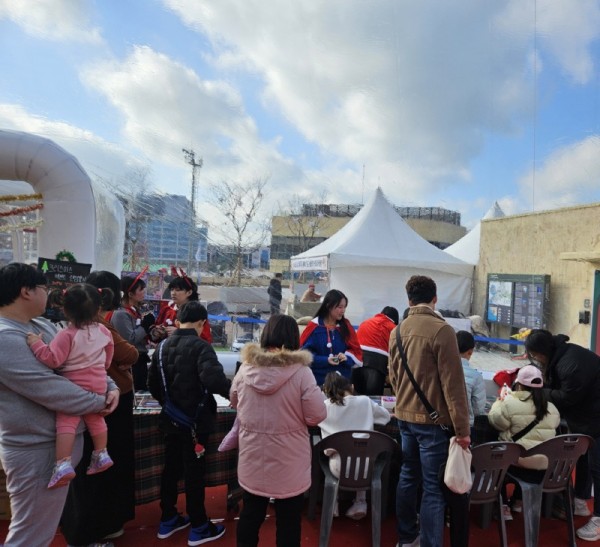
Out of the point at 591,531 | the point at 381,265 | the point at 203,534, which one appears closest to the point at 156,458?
the point at 203,534

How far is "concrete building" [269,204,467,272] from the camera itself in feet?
89.9

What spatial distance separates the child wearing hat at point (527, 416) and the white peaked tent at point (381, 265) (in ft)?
22.8

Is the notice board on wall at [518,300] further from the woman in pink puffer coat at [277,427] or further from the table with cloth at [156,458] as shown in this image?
the woman in pink puffer coat at [277,427]

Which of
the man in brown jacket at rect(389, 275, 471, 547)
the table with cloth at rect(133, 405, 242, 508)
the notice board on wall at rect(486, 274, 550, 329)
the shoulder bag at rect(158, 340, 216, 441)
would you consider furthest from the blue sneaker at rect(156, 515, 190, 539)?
the notice board on wall at rect(486, 274, 550, 329)

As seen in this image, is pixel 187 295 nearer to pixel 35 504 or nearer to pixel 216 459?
pixel 216 459

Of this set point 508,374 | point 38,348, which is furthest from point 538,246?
point 38,348

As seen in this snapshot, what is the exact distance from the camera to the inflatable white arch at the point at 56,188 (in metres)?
5.25

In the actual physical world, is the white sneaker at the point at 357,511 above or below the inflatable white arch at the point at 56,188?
below

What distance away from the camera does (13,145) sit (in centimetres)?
518

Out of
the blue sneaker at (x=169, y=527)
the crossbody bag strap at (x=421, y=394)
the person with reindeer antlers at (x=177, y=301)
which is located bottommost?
the blue sneaker at (x=169, y=527)

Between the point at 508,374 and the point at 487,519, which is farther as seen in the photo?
the point at 508,374

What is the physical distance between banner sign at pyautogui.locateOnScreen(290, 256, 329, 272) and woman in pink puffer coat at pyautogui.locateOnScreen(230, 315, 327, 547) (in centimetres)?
761

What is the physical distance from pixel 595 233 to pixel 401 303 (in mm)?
4300

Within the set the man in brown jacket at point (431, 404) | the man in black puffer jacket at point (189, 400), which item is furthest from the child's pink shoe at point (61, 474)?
the man in brown jacket at point (431, 404)
